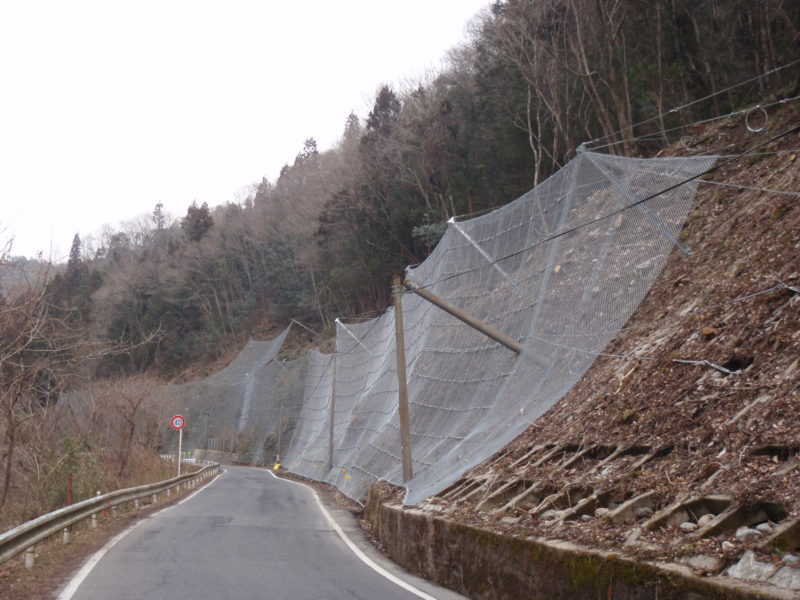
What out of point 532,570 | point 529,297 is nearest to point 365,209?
point 529,297

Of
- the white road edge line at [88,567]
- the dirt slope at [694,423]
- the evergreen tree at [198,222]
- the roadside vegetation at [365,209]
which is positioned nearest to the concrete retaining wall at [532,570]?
the dirt slope at [694,423]

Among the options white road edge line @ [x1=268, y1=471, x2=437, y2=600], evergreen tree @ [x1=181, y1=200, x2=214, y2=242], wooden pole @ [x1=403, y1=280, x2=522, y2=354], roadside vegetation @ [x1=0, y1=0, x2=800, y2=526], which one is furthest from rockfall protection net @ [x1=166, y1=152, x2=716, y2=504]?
evergreen tree @ [x1=181, y1=200, x2=214, y2=242]

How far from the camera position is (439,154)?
116 ft

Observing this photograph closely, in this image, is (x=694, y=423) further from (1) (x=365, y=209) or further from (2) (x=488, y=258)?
(1) (x=365, y=209)

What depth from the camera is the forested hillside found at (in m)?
21.0

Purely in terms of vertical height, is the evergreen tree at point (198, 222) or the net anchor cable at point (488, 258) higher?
the evergreen tree at point (198, 222)

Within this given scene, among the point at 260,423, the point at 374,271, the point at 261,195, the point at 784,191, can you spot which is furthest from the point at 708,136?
the point at 261,195

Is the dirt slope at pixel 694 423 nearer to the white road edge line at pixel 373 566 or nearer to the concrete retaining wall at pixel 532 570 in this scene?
the concrete retaining wall at pixel 532 570

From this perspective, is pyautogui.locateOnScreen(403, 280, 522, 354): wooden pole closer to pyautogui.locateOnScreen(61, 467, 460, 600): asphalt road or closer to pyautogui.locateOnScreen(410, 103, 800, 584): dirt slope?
pyautogui.locateOnScreen(410, 103, 800, 584): dirt slope

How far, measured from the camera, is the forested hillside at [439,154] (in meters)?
21.0

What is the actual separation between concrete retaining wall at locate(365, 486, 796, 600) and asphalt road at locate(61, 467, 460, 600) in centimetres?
30

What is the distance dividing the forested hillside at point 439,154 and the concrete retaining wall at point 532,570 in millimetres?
5925

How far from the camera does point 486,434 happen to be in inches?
385

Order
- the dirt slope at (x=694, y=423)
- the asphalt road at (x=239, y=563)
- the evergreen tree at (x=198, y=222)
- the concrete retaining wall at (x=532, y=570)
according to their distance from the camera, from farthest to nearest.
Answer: the evergreen tree at (x=198, y=222), the asphalt road at (x=239, y=563), the dirt slope at (x=694, y=423), the concrete retaining wall at (x=532, y=570)
